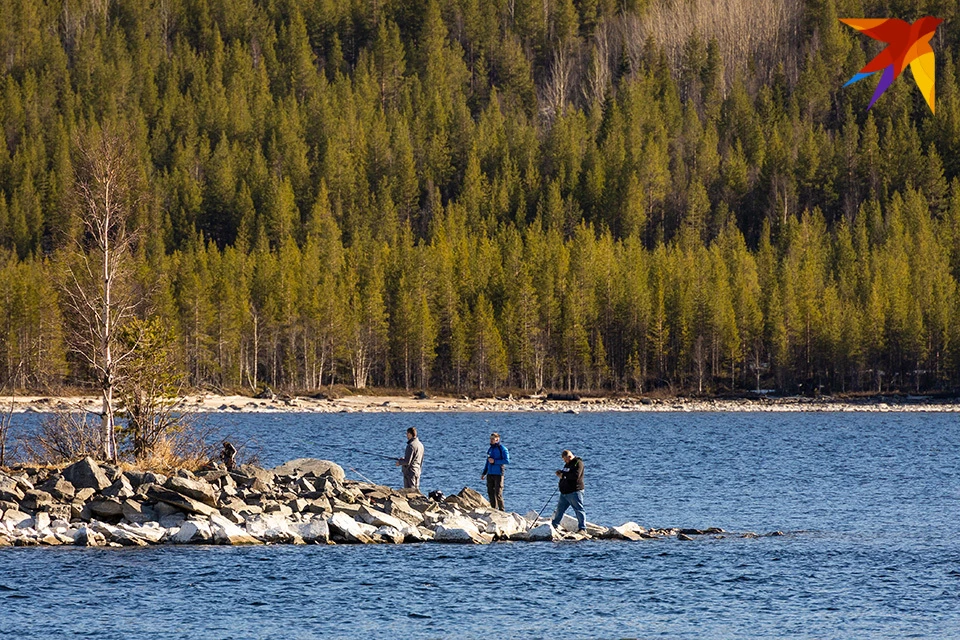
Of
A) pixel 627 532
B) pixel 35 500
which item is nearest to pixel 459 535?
pixel 627 532

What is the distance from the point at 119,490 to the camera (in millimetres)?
25812

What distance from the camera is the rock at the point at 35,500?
83.7 feet

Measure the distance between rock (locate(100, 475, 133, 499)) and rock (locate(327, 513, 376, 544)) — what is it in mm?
3998

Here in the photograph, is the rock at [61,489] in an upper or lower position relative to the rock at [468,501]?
upper

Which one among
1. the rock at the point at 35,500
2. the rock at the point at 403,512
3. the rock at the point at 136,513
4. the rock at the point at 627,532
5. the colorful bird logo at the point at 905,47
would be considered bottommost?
Result: the rock at the point at 627,532

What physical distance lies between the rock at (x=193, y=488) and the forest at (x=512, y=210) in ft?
16.6

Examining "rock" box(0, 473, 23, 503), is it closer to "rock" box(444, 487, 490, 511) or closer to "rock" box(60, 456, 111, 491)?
"rock" box(60, 456, 111, 491)

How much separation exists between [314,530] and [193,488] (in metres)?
2.55

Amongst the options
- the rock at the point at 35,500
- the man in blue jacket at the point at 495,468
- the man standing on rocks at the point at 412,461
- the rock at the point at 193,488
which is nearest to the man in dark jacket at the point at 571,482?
the man in blue jacket at the point at 495,468

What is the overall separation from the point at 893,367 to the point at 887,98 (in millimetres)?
69372

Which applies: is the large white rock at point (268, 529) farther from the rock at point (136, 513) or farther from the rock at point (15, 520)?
the rock at point (15, 520)

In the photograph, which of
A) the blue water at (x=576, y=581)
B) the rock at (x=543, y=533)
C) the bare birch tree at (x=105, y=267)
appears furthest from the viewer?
the bare birch tree at (x=105, y=267)

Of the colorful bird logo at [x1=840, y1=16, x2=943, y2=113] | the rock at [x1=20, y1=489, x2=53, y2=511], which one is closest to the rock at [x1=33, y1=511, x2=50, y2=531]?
the rock at [x1=20, y1=489, x2=53, y2=511]

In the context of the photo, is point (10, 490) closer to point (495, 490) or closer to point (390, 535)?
point (390, 535)
